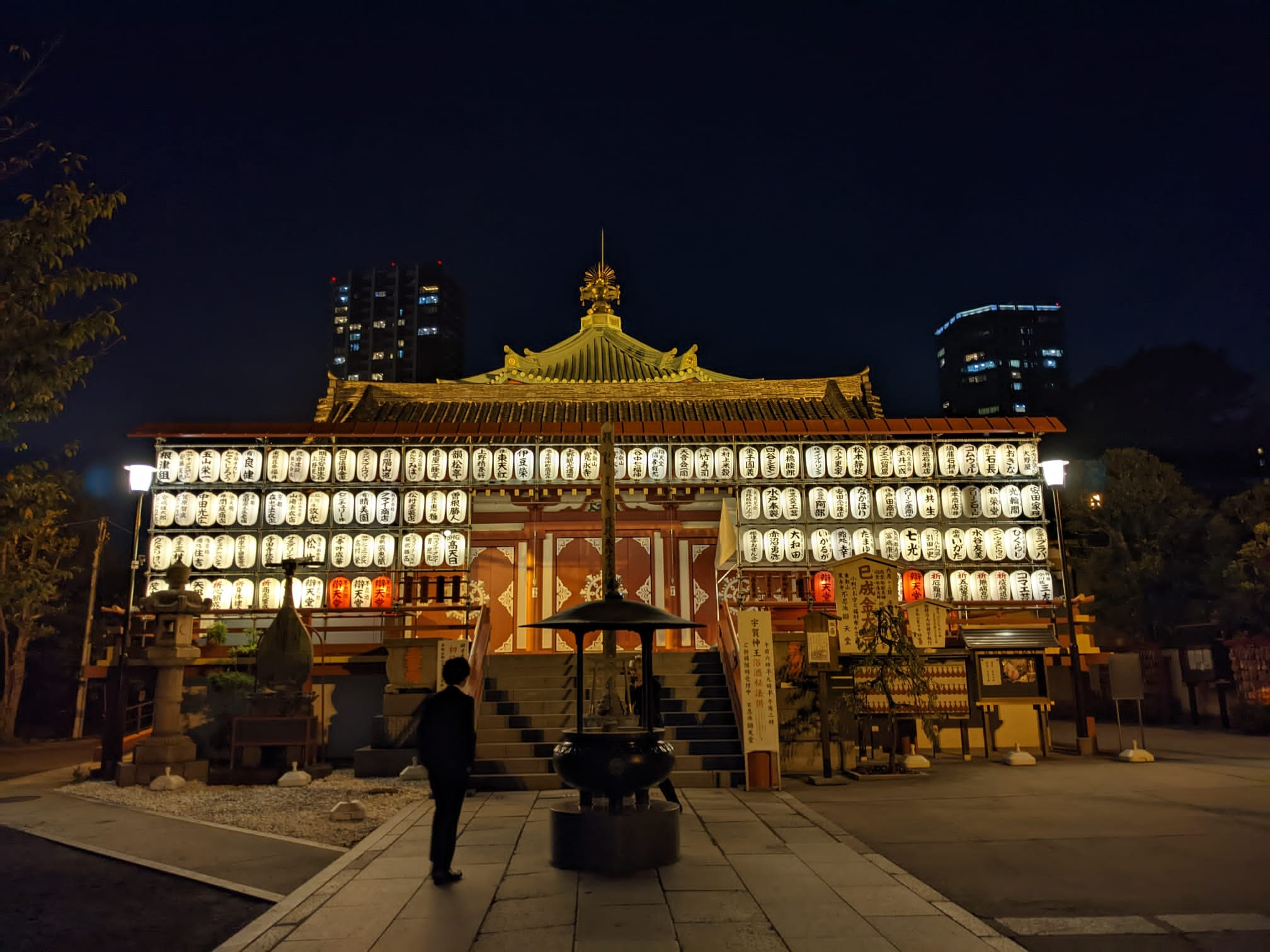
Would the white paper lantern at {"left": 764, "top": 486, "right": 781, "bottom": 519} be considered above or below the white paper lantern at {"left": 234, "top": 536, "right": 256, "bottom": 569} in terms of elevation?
above

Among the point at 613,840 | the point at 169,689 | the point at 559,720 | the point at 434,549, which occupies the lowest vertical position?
the point at 613,840

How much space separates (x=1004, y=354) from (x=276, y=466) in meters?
84.2

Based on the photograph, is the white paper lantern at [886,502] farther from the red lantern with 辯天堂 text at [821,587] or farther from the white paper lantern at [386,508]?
the white paper lantern at [386,508]

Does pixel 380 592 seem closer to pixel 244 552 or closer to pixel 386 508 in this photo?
pixel 386 508

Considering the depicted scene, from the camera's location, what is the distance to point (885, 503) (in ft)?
67.5

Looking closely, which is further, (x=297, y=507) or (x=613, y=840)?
(x=297, y=507)

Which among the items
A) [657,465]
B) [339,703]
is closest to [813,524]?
[657,465]

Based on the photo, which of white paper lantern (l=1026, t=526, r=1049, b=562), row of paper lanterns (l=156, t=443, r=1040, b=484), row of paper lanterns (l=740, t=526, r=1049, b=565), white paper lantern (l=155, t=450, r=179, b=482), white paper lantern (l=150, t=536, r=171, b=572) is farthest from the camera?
row of paper lanterns (l=156, t=443, r=1040, b=484)

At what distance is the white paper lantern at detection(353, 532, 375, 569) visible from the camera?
Result: 64.8 feet

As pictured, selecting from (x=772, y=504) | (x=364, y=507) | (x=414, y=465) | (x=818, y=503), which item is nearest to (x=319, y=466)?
(x=364, y=507)

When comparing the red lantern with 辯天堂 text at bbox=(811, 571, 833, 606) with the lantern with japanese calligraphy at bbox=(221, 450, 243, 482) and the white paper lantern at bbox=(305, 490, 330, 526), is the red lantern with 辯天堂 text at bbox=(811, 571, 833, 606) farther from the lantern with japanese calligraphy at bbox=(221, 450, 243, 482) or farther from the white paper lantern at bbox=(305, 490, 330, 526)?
the lantern with japanese calligraphy at bbox=(221, 450, 243, 482)

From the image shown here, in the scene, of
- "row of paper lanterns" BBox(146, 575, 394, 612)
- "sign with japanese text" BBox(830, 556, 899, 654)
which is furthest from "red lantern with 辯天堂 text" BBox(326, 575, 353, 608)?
"sign with japanese text" BBox(830, 556, 899, 654)

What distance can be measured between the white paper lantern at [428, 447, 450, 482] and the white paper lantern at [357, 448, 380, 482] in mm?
1215

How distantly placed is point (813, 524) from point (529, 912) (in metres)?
15.0
